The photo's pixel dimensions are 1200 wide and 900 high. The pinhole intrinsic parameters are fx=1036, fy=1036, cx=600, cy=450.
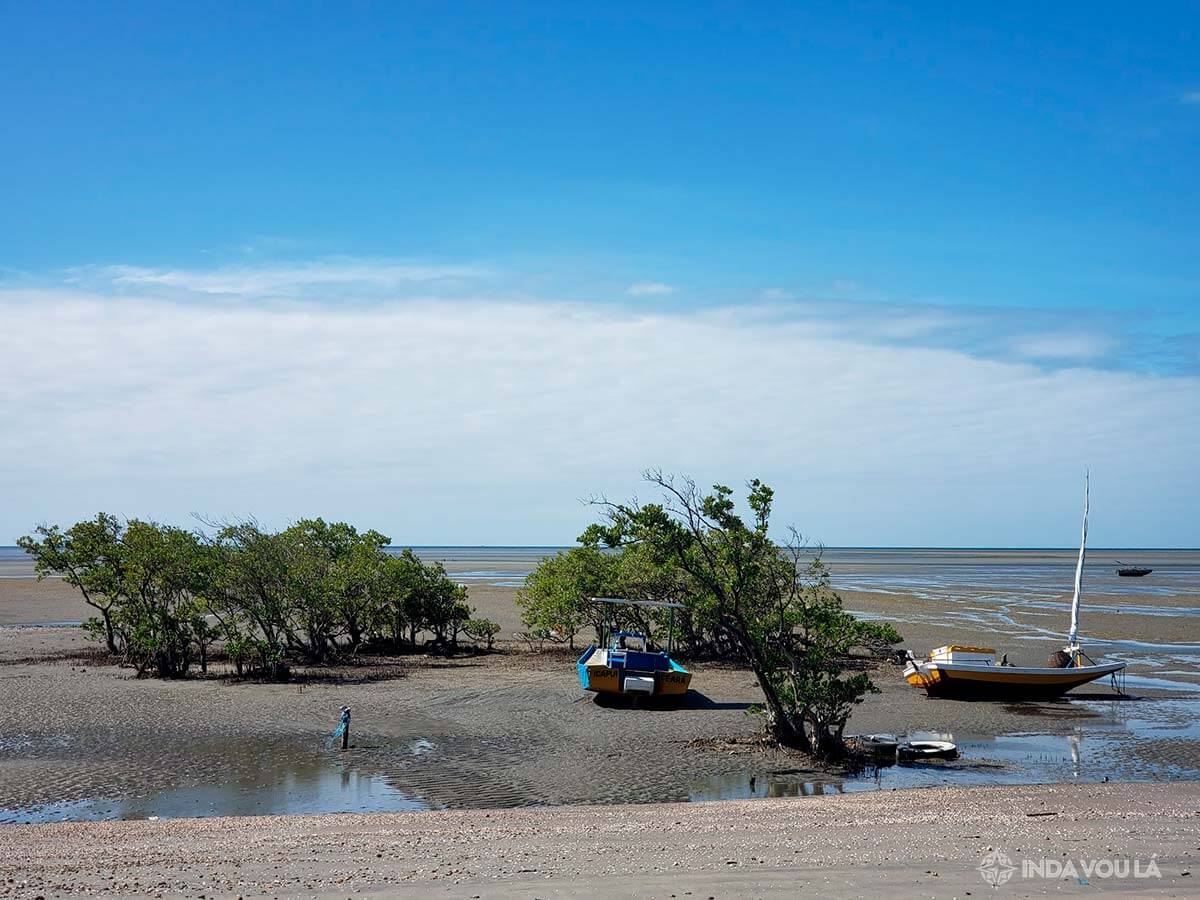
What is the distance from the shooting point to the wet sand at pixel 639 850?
1010 centimetres

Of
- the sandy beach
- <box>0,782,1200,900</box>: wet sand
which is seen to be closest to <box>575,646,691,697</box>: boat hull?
the sandy beach

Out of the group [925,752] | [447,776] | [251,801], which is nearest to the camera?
[251,801]

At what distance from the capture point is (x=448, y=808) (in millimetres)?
15125

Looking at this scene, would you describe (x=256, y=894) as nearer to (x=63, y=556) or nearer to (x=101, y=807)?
(x=101, y=807)

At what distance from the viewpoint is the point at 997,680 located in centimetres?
2614

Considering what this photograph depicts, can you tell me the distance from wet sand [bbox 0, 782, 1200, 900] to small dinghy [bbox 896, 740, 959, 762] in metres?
3.39

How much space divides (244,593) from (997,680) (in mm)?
20660

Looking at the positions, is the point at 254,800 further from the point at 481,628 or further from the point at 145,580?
the point at 481,628

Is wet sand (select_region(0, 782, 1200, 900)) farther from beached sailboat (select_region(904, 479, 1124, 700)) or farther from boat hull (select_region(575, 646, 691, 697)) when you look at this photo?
beached sailboat (select_region(904, 479, 1124, 700))

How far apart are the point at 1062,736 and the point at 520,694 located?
12.3 metres

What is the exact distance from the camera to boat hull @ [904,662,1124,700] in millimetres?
25922

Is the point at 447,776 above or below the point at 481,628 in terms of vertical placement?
below

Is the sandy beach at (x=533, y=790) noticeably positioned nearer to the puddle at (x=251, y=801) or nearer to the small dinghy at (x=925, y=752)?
the puddle at (x=251, y=801)

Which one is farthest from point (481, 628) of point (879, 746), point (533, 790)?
point (533, 790)
